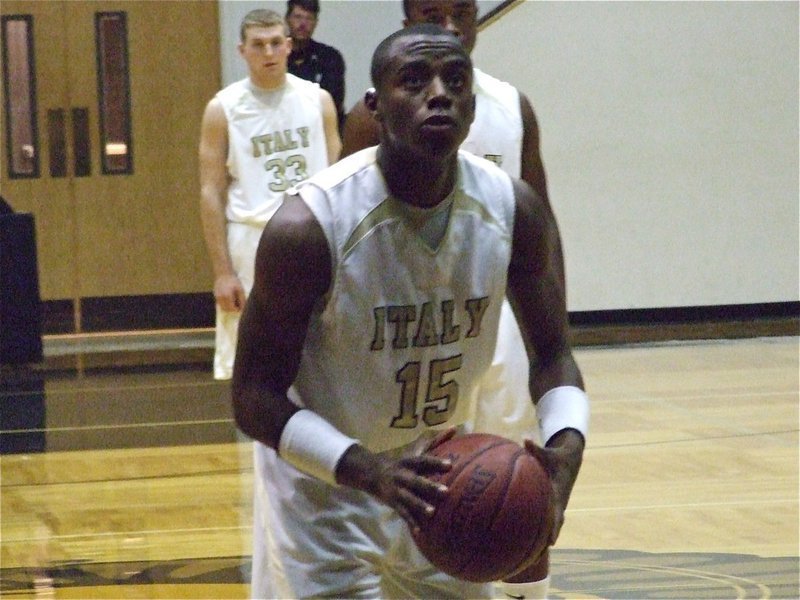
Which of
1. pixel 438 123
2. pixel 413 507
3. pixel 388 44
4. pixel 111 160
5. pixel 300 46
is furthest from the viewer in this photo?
pixel 111 160

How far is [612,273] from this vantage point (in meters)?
9.98

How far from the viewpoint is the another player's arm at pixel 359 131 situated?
3691mm

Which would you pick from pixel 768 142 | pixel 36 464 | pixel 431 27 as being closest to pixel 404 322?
pixel 431 27

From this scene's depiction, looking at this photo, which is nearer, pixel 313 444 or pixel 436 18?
pixel 313 444

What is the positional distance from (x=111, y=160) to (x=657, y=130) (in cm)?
382

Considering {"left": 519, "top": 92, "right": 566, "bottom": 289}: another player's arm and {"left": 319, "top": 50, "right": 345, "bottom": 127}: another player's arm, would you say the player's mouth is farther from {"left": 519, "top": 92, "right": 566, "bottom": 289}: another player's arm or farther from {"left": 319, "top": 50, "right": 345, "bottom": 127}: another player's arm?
{"left": 319, "top": 50, "right": 345, "bottom": 127}: another player's arm

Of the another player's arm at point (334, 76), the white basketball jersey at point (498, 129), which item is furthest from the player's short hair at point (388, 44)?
the another player's arm at point (334, 76)

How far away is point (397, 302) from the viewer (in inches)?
103

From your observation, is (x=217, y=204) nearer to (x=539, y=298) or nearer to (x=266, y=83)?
(x=266, y=83)

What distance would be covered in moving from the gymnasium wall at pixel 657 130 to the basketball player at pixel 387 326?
707cm

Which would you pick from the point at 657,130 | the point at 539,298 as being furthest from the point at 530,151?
the point at 657,130

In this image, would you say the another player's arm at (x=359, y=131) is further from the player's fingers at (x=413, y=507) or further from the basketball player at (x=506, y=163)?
the player's fingers at (x=413, y=507)

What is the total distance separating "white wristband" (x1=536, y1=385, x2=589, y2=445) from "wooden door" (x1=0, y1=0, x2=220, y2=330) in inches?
307

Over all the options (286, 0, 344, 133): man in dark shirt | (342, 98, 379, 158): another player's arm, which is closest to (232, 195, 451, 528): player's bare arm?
(342, 98, 379, 158): another player's arm
